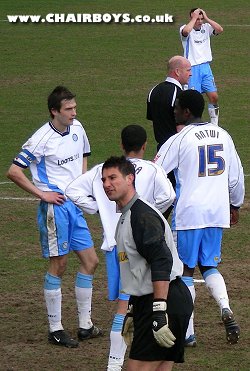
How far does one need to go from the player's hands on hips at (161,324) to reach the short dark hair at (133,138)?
7.12 feet

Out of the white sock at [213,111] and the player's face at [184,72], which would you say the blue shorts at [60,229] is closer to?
the player's face at [184,72]

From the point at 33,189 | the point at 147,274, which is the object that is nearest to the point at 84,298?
the point at 33,189

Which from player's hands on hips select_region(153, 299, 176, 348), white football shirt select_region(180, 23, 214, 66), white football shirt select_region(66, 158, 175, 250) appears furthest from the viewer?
white football shirt select_region(180, 23, 214, 66)

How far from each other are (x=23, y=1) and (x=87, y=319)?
2849cm

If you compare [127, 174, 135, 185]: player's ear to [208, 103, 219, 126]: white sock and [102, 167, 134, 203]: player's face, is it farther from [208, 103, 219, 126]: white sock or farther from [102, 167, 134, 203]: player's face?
[208, 103, 219, 126]: white sock

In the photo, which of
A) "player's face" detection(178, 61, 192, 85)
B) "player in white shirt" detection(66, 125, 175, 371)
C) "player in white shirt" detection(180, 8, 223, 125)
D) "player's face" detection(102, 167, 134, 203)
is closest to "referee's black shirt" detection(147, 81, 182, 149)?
"player's face" detection(178, 61, 192, 85)

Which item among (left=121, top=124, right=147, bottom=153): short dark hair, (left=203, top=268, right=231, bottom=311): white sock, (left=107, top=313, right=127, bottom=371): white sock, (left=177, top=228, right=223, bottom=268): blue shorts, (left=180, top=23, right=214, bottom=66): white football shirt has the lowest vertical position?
(left=107, top=313, right=127, bottom=371): white sock

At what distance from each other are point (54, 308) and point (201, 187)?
6.17 feet

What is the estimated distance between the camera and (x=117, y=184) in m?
8.11

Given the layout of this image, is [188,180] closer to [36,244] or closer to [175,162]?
[175,162]

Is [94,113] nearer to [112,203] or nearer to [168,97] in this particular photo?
[168,97]

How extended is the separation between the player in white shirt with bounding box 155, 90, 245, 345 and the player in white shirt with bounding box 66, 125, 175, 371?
1.81 feet

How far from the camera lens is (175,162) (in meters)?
10.2

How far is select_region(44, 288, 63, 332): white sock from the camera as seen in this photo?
35.0 ft
